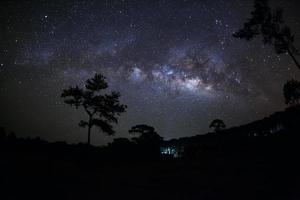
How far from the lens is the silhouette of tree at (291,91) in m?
28.3

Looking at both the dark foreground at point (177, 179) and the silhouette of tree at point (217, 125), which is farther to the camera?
the silhouette of tree at point (217, 125)

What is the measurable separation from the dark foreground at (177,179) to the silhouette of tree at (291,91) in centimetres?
732

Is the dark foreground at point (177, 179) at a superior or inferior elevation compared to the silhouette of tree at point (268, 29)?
inferior

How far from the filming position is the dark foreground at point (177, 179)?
13859mm

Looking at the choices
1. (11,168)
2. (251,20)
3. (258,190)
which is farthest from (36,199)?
(251,20)

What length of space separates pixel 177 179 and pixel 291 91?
1804cm

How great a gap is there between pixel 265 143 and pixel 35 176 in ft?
61.8

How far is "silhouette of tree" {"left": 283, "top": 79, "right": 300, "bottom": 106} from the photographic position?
28.3 meters

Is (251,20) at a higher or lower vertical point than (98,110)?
higher

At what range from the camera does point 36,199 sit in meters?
12.7

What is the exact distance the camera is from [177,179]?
58.3ft

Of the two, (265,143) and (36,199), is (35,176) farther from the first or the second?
(265,143)

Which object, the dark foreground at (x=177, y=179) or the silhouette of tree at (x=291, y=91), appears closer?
the dark foreground at (x=177, y=179)

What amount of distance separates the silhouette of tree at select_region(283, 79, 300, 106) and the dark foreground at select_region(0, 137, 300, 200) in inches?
288
